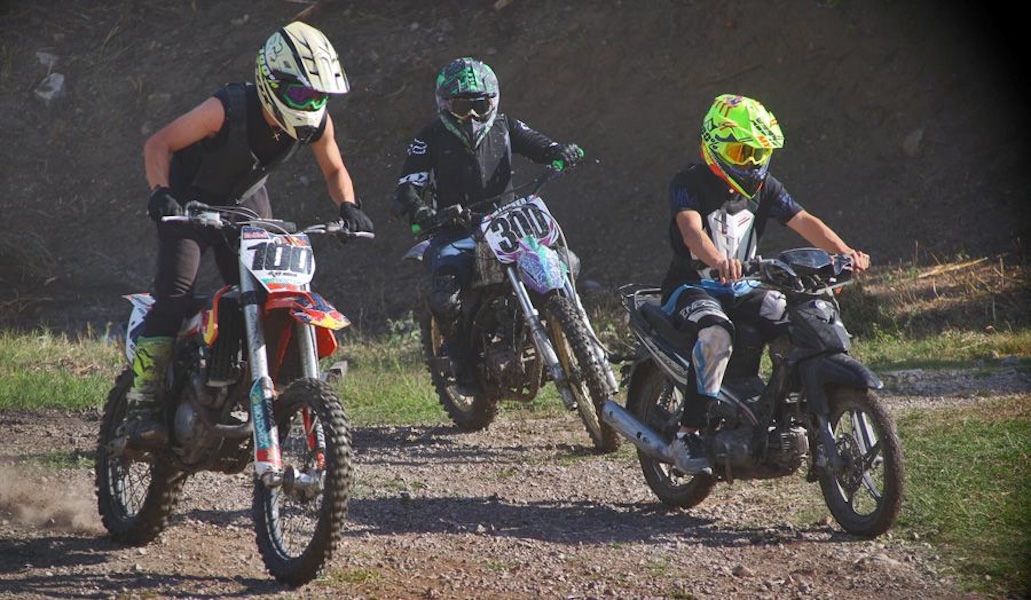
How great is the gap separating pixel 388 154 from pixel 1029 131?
6842 millimetres

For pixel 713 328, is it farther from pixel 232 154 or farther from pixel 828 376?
pixel 232 154

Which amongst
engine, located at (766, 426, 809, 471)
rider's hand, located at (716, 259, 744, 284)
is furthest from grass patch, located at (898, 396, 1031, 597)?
rider's hand, located at (716, 259, 744, 284)

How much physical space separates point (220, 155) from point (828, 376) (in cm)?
→ 291

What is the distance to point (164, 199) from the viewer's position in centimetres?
581

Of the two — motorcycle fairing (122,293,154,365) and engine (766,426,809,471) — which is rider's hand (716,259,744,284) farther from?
motorcycle fairing (122,293,154,365)

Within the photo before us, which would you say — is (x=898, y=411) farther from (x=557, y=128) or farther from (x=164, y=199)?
(x=557, y=128)

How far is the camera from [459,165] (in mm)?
9078

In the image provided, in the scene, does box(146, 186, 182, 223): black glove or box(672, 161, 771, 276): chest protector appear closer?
box(146, 186, 182, 223): black glove

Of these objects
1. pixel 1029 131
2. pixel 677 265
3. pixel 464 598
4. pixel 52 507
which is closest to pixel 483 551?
pixel 464 598

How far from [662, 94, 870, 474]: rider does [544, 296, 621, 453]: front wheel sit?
3.06 feet

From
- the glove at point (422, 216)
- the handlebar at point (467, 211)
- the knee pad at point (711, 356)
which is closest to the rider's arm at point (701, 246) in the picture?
the knee pad at point (711, 356)

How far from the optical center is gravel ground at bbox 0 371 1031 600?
5.75 meters

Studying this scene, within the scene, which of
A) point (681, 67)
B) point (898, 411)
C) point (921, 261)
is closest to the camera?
point (898, 411)

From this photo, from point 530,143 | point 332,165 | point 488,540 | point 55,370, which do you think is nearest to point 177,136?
point 332,165
